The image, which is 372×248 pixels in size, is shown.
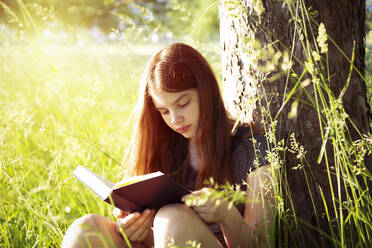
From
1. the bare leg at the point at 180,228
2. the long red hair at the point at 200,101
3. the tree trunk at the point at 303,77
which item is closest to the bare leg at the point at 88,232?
the bare leg at the point at 180,228

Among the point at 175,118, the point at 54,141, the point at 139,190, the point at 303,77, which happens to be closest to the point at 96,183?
the point at 139,190

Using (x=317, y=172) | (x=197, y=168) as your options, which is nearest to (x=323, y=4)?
(x=317, y=172)

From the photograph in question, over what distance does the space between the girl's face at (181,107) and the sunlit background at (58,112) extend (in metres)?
0.26

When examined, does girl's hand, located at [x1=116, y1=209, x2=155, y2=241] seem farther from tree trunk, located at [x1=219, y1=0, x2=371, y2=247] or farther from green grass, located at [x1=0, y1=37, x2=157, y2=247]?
tree trunk, located at [x1=219, y1=0, x2=371, y2=247]

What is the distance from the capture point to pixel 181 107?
1790 mm

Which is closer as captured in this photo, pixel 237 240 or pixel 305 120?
pixel 237 240

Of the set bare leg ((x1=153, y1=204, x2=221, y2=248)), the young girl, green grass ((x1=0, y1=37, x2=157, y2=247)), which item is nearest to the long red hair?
the young girl

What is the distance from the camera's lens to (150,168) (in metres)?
2.09

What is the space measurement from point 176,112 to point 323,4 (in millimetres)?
817

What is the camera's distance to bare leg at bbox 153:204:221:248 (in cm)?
142

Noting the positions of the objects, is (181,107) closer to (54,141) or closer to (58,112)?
(54,141)

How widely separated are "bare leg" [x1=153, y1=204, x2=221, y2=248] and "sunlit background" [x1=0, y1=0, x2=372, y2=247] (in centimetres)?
35

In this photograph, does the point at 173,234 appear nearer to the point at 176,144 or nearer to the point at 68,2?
the point at 176,144

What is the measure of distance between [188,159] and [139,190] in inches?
25.5
